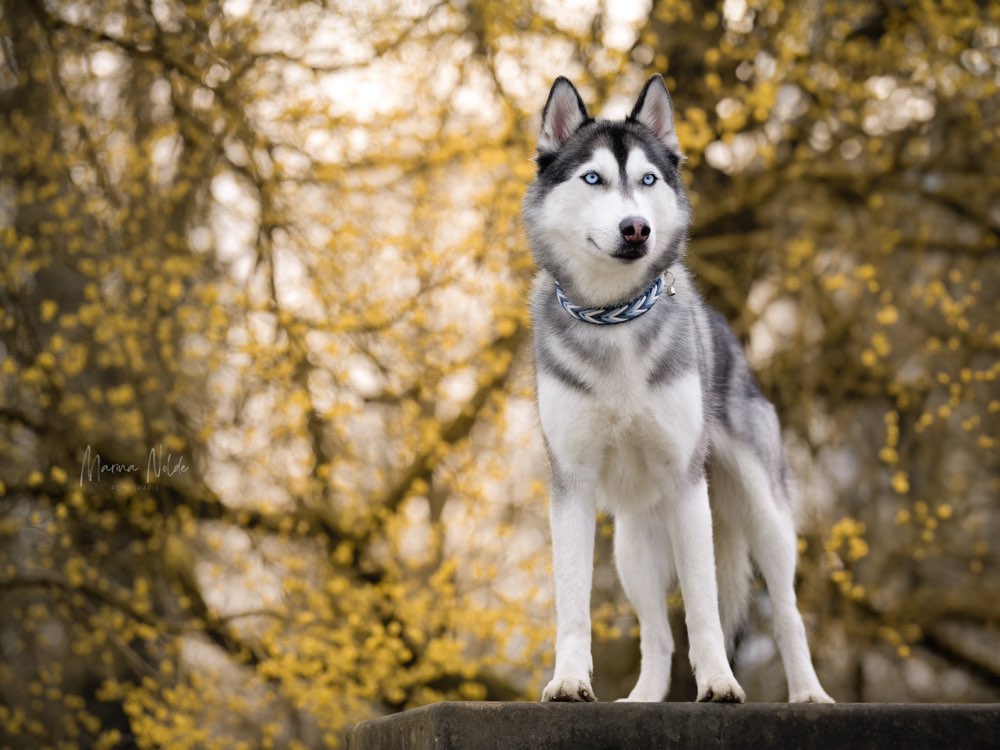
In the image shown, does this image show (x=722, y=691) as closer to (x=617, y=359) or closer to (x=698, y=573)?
(x=698, y=573)

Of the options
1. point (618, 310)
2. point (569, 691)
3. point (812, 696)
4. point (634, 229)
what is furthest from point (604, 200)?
point (812, 696)

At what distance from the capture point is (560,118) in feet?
12.9

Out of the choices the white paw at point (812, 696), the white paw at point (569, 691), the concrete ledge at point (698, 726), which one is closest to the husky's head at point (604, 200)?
the white paw at point (569, 691)

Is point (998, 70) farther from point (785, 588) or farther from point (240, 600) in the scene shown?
point (240, 600)

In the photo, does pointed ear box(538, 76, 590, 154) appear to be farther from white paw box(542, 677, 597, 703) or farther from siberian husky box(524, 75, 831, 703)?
white paw box(542, 677, 597, 703)

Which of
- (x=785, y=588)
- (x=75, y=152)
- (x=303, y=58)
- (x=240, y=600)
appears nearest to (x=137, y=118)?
(x=75, y=152)

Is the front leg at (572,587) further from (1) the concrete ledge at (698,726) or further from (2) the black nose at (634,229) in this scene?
(2) the black nose at (634,229)

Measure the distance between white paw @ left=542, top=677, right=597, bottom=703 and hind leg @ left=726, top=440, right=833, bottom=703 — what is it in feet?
4.09

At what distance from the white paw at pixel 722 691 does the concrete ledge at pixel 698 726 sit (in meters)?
0.14

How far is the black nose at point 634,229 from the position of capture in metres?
3.37

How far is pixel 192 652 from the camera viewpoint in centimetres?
885

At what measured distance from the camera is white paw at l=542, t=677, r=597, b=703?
3.24m

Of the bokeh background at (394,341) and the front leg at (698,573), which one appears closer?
the front leg at (698,573)

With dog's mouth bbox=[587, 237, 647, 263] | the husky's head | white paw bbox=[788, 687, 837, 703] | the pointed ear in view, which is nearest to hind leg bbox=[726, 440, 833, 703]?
white paw bbox=[788, 687, 837, 703]
